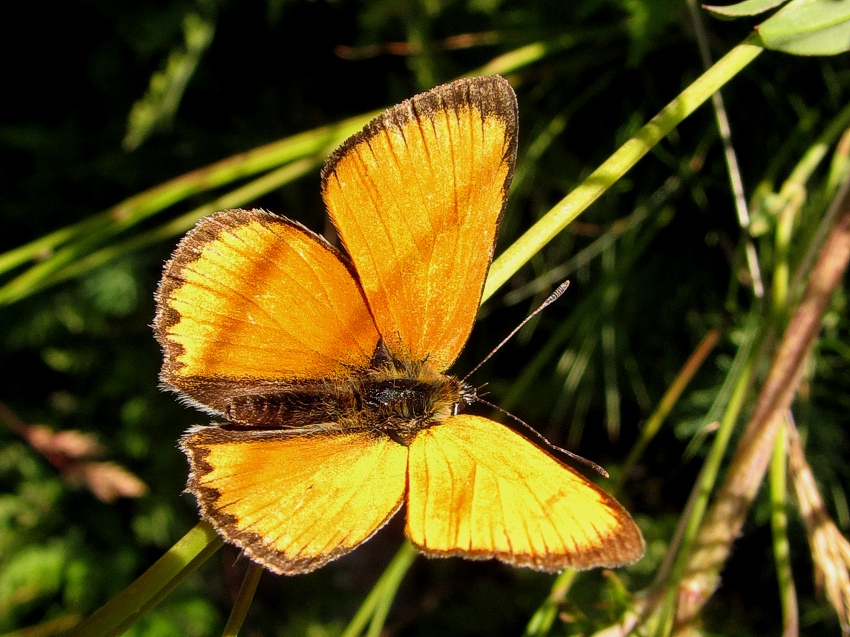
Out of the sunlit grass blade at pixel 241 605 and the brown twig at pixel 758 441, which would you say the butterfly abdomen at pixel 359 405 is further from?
the brown twig at pixel 758 441

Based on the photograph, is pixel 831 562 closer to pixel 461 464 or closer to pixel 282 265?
pixel 461 464

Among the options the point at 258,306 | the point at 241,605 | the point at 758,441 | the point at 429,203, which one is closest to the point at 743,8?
the point at 429,203

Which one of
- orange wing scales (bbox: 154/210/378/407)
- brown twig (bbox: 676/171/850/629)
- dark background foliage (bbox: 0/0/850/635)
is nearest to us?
orange wing scales (bbox: 154/210/378/407)

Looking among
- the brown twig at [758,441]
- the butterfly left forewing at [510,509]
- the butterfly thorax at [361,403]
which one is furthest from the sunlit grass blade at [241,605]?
the brown twig at [758,441]

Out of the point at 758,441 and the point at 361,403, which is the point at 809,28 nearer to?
the point at 758,441

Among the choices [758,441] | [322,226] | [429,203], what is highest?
[429,203]

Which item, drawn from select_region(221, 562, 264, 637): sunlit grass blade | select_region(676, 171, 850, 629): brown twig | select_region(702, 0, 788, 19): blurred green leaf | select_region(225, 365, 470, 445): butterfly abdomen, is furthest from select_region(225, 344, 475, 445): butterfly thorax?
select_region(702, 0, 788, 19): blurred green leaf

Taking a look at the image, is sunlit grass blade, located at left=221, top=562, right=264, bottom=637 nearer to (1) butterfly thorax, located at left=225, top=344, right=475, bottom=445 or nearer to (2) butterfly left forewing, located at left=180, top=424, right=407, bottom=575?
(2) butterfly left forewing, located at left=180, top=424, right=407, bottom=575
